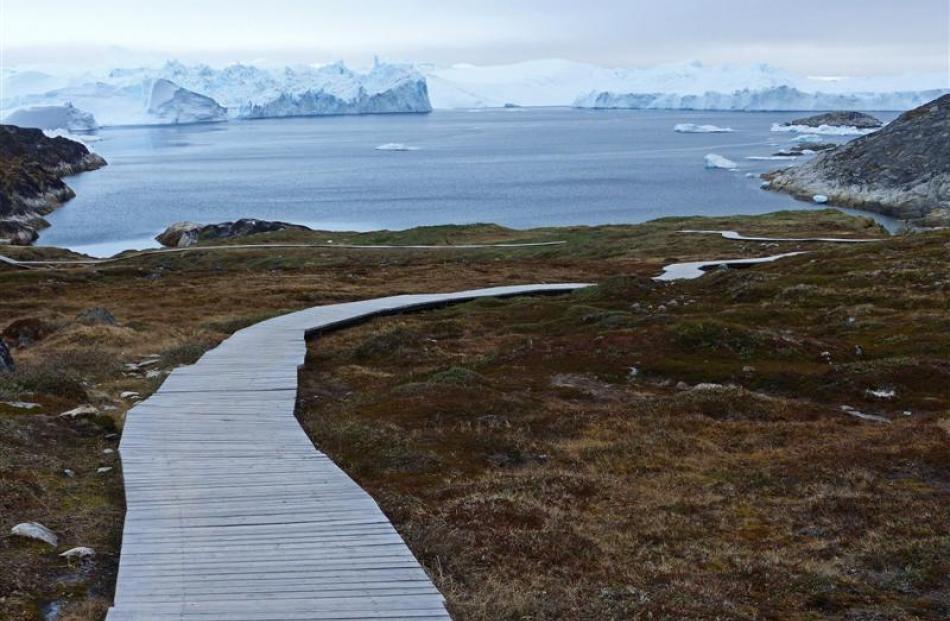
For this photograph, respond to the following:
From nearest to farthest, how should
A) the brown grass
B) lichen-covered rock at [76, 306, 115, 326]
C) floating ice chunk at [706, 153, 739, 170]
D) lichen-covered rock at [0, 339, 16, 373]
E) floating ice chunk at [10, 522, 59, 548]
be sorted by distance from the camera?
the brown grass < floating ice chunk at [10, 522, 59, 548] < lichen-covered rock at [0, 339, 16, 373] < lichen-covered rock at [76, 306, 115, 326] < floating ice chunk at [706, 153, 739, 170]

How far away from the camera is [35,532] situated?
1234cm

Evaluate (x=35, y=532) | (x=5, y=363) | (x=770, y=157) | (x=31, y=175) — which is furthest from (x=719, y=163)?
(x=35, y=532)

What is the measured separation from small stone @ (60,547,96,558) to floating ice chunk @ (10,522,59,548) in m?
0.40

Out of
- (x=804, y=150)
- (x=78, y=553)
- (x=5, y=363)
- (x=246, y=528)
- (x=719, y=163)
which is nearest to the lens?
(x=78, y=553)

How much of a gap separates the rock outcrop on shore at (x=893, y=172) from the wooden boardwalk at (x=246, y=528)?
10147 centimetres

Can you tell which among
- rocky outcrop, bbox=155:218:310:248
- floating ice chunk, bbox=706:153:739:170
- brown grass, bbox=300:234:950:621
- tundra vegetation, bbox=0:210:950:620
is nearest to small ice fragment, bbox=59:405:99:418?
tundra vegetation, bbox=0:210:950:620

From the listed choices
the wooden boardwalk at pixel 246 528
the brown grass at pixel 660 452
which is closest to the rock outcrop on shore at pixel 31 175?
the brown grass at pixel 660 452

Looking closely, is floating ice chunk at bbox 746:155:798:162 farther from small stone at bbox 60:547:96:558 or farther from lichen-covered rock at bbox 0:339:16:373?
small stone at bbox 60:547:96:558

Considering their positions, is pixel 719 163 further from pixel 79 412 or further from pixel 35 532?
pixel 35 532

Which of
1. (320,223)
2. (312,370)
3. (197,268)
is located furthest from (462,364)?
(320,223)

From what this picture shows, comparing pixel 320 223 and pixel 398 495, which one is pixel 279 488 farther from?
pixel 320 223

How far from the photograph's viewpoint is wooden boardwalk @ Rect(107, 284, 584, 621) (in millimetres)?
10156

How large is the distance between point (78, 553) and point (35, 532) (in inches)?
31.3

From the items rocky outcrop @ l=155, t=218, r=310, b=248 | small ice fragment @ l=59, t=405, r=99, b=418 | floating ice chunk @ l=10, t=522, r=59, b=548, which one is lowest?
rocky outcrop @ l=155, t=218, r=310, b=248
